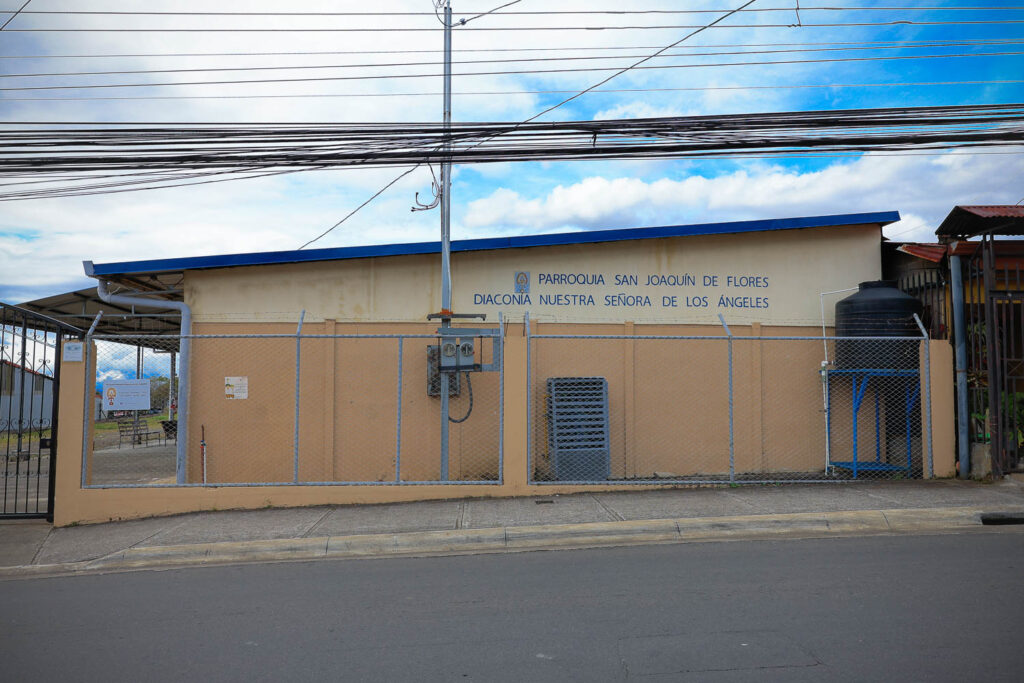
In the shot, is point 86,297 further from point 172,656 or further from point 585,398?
point 172,656

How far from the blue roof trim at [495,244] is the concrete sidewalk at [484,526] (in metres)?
3.65

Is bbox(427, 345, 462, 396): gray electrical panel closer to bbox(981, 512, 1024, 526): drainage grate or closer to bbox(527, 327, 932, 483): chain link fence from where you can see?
bbox(527, 327, 932, 483): chain link fence

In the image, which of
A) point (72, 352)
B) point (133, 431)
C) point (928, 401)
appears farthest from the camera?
point (133, 431)

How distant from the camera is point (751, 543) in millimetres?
7859

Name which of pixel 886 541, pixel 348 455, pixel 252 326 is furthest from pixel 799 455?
pixel 252 326

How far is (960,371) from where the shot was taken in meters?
11.0

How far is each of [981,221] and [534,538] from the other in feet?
24.9

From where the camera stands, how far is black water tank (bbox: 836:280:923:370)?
11.4 metres

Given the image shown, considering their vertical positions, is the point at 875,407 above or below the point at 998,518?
above

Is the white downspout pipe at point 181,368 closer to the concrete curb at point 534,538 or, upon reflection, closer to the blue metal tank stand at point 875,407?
the concrete curb at point 534,538

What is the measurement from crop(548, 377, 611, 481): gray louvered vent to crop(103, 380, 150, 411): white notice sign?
563cm

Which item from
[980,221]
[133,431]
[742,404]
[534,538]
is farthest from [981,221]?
[133,431]

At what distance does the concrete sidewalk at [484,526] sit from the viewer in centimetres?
793

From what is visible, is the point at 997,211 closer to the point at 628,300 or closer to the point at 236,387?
the point at 628,300
